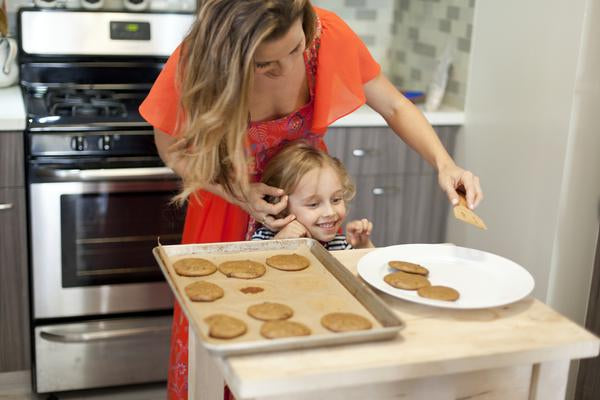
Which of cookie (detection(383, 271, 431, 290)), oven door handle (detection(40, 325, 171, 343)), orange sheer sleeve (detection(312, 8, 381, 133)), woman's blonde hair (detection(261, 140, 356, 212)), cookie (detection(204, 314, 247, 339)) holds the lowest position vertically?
oven door handle (detection(40, 325, 171, 343))

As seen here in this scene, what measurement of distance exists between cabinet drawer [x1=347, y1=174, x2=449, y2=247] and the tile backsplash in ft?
1.09

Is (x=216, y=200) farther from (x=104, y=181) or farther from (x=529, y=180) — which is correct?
(x=529, y=180)

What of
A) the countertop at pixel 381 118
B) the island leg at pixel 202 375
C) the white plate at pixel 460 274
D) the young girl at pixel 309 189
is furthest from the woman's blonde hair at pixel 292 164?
the countertop at pixel 381 118

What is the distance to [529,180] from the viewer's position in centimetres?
268

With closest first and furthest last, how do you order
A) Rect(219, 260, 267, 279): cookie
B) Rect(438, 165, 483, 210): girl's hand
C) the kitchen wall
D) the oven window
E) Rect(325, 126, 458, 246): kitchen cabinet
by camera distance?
Rect(219, 260, 267, 279): cookie → Rect(438, 165, 483, 210): girl's hand → the kitchen wall → the oven window → Rect(325, 126, 458, 246): kitchen cabinet

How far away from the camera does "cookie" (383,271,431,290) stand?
58.8 inches

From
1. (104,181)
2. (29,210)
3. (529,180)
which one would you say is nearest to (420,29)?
(529,180)

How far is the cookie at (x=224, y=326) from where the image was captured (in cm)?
128

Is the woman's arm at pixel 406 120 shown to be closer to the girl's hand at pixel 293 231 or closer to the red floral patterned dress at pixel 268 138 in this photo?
the red floral patterned dress at pixel 268 138

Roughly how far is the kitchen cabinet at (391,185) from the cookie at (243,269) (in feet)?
4.71

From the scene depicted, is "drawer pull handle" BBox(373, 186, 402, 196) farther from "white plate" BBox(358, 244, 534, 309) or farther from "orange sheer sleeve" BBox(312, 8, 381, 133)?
"white plate" BBox(358, 244, 534, 309)

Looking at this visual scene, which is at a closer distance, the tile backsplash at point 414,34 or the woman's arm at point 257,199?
the woman's arm at point 257,199

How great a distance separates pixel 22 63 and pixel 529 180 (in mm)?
1743

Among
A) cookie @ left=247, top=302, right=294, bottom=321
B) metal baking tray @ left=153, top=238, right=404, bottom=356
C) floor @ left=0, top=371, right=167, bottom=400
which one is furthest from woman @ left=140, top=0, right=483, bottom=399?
floor @ left=0, top=371, right=167, bottom=400
